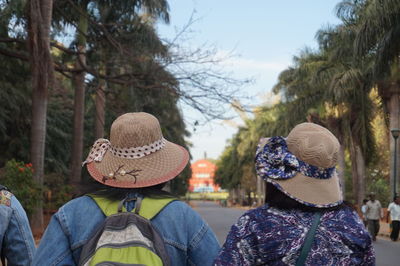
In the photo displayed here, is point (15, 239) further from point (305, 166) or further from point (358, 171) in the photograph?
point (358, 171)

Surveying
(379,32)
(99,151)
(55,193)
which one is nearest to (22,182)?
(55,193)

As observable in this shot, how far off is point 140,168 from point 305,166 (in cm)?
71

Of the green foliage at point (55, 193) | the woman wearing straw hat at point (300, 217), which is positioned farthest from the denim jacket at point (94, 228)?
the green foliage at point (55, 193)

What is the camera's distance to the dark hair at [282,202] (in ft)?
8.74

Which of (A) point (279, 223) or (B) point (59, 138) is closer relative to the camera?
(A) point (279, 223)

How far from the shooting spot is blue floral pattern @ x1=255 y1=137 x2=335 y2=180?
8.94ft

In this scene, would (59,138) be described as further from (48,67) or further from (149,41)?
(48,67)

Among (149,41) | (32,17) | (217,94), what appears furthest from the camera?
(149,41)

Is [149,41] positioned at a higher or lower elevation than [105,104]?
higher

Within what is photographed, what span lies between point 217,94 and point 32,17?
4840mm

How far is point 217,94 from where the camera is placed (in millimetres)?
16031

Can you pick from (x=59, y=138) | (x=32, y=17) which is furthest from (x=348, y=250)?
(x=59, y=138)

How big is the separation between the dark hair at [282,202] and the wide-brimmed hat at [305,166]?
2cm

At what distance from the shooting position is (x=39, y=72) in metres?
15.2
